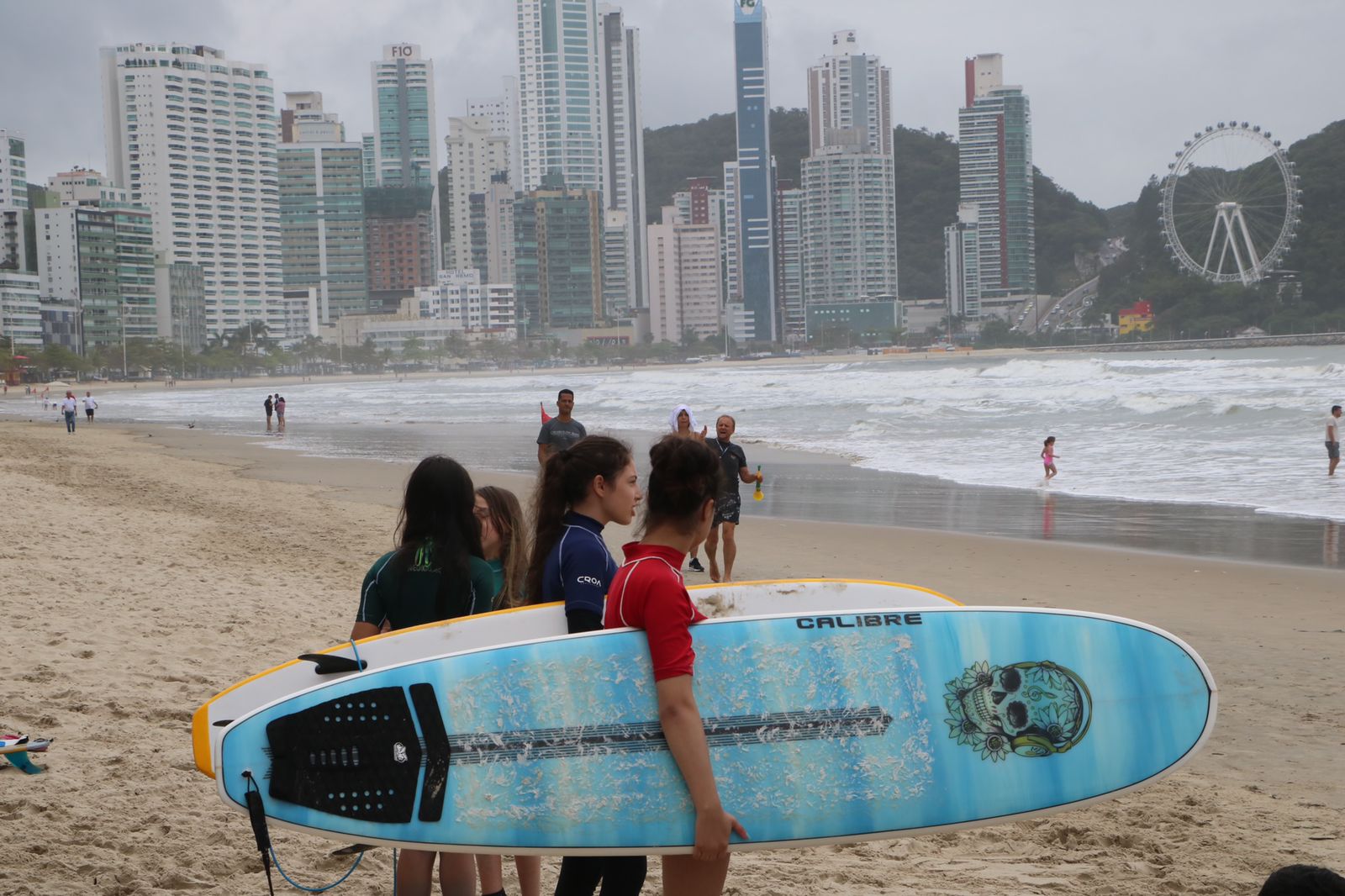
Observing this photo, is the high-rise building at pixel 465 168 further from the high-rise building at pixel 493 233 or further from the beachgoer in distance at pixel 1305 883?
the beachgoer in distance at pixel 1305 883

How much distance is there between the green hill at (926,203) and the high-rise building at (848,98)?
10.7 feet

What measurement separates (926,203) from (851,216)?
680 inches

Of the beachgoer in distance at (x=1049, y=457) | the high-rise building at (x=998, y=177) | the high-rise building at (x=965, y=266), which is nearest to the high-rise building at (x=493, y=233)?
the high-rise building at (x=965, y=266)

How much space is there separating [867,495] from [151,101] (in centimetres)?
15321

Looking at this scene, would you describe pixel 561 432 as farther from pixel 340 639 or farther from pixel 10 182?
pixel 10 182

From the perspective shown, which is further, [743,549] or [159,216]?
[159,216]

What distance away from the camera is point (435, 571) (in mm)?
2734

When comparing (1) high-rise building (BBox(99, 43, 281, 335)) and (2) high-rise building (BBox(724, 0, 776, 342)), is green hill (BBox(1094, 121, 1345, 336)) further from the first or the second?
(1) high-rise building (BBox(99, 43, 281, 335))

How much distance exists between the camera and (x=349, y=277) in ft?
559

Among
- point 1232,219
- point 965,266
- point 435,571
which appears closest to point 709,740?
point 435,571

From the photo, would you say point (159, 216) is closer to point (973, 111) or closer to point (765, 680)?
point (973, 111)

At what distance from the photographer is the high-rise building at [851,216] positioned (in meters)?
156

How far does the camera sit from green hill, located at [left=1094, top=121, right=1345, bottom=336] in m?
90.5

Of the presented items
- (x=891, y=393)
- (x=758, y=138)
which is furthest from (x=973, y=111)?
(x=891, y=393)
